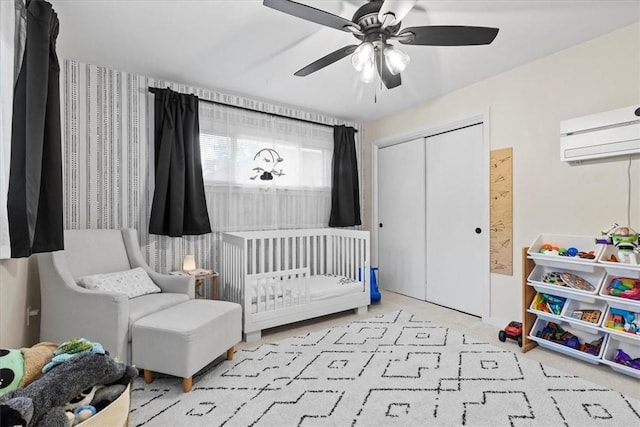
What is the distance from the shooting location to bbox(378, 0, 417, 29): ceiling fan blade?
58.5 inches

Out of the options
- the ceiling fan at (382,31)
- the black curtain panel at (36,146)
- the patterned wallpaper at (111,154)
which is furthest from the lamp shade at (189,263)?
the ceiling fan at (382,31)

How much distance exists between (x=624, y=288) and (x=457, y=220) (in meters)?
1.58

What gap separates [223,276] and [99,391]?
6.71 feet

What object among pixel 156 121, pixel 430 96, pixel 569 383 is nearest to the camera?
pixel 569 383

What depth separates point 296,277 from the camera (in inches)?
125

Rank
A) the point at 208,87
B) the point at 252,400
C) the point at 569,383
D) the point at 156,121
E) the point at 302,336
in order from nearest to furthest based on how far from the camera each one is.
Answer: the point at 252,400, the point at 569,383, the point at 302,336, the point at 156,121, the point at 208,87

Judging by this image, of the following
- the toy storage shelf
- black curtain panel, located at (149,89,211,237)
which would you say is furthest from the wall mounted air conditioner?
black curtain panel, located at (149,89,211,237)

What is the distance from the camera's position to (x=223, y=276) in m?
3.32

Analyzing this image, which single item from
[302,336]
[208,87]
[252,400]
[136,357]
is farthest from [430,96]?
[136,357]

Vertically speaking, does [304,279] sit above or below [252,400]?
above

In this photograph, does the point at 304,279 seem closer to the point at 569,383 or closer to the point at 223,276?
the point at 223,276

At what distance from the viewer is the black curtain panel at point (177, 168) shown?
3084 mm

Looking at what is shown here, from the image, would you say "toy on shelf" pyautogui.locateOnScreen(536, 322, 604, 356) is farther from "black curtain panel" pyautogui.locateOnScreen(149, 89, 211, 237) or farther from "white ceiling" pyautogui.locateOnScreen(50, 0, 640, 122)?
"black curtain panel" pyautogui.locateOnScreen(149, 89, 211, 237)

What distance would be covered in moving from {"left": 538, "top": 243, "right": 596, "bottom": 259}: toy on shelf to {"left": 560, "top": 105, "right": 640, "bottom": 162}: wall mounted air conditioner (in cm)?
69
